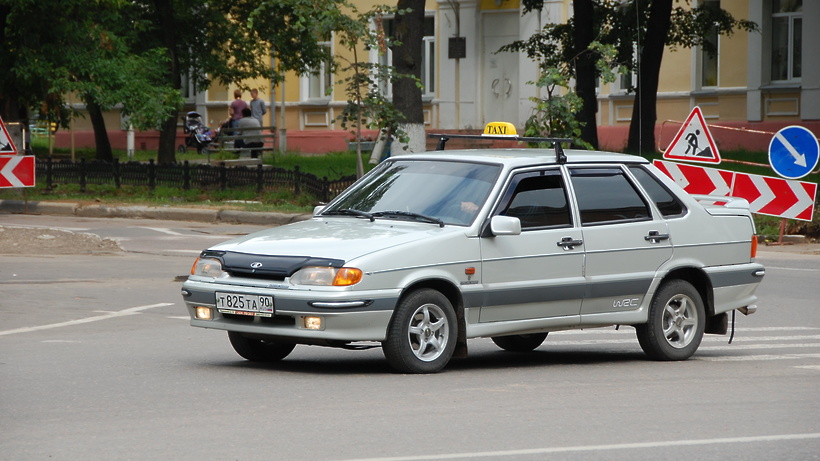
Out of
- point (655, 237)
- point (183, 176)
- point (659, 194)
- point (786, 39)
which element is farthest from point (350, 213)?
point (786, 39)

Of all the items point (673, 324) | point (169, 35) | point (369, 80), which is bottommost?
point (673, 324)

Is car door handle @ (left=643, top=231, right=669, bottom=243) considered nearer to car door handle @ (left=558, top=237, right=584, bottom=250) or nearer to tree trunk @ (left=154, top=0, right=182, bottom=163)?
car door handle @ (left=558, top=237, right=584, bottom=250)

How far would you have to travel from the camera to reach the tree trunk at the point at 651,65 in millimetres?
30219

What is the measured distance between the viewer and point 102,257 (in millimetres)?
17328

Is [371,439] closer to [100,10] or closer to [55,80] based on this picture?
[55,80]

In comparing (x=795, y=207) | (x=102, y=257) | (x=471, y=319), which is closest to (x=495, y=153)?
(x=471, y=319)

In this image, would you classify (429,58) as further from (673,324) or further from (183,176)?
(673,324)

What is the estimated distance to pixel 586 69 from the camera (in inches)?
1187

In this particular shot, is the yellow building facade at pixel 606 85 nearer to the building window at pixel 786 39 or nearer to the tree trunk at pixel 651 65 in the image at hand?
the building window at pixel 786 39

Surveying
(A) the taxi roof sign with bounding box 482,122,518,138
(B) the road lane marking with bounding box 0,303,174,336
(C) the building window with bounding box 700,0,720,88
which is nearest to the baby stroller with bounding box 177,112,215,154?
(C) the building window with bounding box 700,0,720,88

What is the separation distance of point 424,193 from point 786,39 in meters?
28.0

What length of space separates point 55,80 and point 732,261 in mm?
18024

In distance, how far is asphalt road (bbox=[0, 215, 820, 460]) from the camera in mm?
6473

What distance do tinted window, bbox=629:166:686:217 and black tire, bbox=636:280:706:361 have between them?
0.54 m
